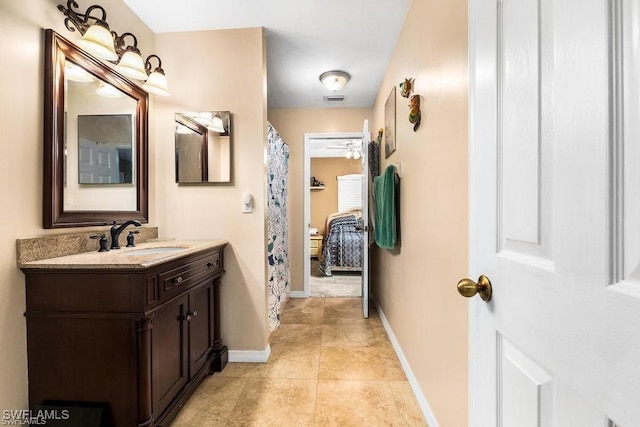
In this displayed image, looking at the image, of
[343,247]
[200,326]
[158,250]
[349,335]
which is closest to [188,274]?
[158,250]

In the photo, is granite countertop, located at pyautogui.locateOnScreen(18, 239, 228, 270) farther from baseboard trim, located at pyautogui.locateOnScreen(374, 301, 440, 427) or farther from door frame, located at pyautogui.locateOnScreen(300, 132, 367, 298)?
door frame, located at pyautogui.locateOnScreen(300, 132, 367, 298)

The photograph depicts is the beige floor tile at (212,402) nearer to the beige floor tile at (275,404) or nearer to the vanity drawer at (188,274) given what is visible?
the beige floor tile at (275,404)

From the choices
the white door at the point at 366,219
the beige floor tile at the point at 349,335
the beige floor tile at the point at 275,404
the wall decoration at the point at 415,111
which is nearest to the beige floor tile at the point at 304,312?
the beige floor tile at the point at 349,335

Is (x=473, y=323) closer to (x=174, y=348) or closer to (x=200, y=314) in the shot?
(x=174, y=348)

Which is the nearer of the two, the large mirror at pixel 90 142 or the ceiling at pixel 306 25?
the large mirror at pixel 90 142

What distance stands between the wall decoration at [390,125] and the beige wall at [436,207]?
0.21 metres

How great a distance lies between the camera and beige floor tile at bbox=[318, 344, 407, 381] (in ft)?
6.26

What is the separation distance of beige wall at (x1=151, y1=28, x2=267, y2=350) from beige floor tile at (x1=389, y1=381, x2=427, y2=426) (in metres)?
0.97

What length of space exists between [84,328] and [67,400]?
1.07 ft

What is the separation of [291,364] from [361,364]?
51 centimetres

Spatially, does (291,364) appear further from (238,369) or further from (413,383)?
(413,383)

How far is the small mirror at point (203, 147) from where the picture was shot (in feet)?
6.88

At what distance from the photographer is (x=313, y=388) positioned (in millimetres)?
1780

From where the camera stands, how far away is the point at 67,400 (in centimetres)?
126
